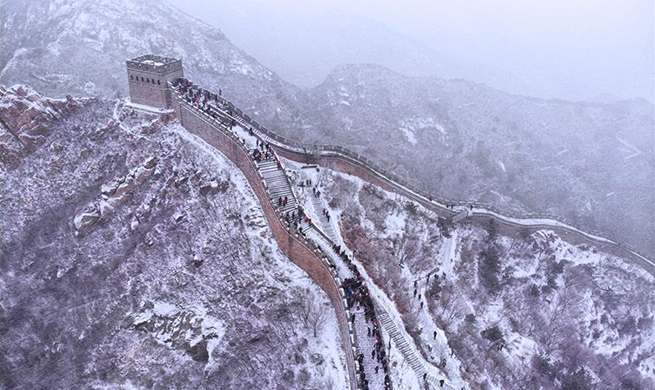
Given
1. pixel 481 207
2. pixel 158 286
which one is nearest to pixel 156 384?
pixel 158 286

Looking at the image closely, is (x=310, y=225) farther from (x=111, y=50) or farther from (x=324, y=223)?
(x=111, y=50)

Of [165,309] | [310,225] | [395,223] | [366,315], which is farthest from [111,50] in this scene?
[366,315]

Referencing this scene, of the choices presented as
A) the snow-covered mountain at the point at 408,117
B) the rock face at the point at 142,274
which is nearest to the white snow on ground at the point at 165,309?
the rock face at the point at 142,274

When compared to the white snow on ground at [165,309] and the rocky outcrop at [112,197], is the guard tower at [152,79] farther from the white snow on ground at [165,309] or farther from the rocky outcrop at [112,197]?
the white snow on ground at [165,309]

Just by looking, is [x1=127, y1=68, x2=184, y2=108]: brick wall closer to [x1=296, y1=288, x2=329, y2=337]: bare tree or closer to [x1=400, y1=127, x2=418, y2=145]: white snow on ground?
[x1=296, y1=288, x2=329, y2=337]: bare tree

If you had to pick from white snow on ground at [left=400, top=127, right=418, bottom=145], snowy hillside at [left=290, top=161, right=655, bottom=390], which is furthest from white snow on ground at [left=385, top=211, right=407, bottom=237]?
white snow on ground at [left=400, top=127, right=418, bottom=145]

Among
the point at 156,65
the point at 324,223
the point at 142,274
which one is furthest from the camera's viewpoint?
the point at 156,65

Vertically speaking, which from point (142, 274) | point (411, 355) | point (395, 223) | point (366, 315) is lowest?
point (411, 355)
